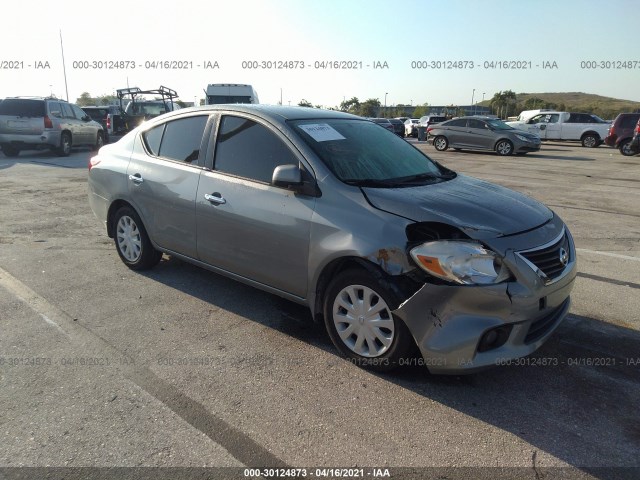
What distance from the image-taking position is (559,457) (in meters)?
2.46

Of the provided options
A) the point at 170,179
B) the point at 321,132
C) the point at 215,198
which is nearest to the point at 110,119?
the point at 170,179

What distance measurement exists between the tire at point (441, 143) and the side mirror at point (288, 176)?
18195mm

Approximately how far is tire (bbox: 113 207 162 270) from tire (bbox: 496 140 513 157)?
658 inches

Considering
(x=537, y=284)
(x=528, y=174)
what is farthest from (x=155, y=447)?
(x=528, y=174)

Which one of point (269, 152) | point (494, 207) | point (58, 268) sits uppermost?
point (269, 152)

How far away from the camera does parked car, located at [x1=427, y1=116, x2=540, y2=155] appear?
18.7 meters

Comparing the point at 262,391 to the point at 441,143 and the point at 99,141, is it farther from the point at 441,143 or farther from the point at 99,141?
the point at 441,143

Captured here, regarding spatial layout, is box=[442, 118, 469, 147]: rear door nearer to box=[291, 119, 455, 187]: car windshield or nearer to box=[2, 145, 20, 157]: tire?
box=[2, 145, 20, 157]: tire

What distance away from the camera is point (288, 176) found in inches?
131

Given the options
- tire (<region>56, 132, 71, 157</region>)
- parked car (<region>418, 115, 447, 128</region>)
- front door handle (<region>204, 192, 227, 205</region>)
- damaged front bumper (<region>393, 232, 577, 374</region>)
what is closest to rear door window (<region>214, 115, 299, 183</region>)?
front door handle (<region>204, 192, 227, 205</region>)

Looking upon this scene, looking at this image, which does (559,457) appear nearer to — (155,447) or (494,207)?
(494,207)

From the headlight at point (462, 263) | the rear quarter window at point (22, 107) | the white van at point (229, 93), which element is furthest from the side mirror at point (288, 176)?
the white van at point (229, 93)

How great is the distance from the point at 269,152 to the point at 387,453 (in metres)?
2.26

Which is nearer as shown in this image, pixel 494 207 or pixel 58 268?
pixel 494 207
